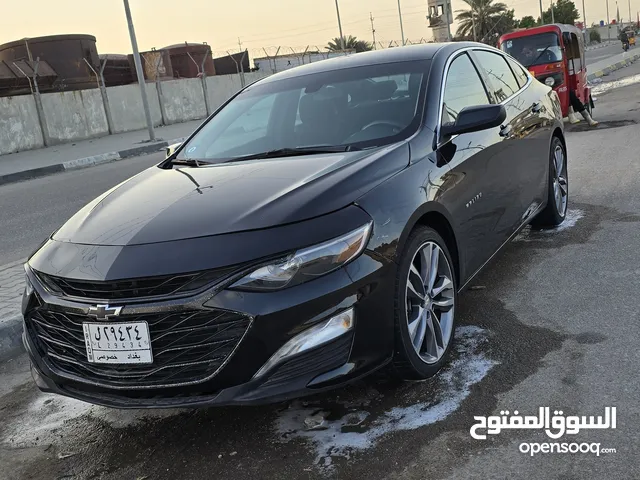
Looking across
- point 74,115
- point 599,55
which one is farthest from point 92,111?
point 599,55

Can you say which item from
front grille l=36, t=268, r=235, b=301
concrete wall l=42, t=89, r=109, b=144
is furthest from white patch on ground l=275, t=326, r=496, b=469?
concrete wall l=42, t=89, r=109, b=144

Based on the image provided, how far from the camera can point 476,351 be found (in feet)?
11.2

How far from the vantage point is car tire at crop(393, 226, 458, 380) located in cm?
285

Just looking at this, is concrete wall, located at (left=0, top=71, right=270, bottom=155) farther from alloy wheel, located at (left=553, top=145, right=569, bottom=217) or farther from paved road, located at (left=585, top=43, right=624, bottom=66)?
paved road, located at (left=585, top=43, right=624, bottom=66)

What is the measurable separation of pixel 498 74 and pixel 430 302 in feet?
7.67

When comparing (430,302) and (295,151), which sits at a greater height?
(295,151)

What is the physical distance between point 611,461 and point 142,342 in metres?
1.78

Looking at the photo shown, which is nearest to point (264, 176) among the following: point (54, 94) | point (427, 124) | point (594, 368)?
point (427, 124)

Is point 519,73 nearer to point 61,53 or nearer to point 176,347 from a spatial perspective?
point 176,347

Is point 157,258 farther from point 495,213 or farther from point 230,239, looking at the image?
point 495,213

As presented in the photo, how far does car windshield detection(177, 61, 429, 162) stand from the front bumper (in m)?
1.07

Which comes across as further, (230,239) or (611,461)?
(230,239)

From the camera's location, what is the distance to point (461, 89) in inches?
159

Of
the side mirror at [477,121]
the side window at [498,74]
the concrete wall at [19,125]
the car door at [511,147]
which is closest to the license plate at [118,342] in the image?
the side mirror at [477,121]
